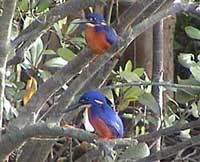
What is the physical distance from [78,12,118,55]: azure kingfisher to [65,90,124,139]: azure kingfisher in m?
0.17

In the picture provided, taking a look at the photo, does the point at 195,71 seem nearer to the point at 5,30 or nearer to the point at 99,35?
the point at 99,35

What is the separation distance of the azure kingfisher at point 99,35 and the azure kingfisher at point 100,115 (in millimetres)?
175

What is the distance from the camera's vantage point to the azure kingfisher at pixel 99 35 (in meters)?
1.54

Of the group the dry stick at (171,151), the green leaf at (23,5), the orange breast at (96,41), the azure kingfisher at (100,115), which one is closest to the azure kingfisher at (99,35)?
the orange breast at (96,41)

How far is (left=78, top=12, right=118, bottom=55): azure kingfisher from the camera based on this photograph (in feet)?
5.06

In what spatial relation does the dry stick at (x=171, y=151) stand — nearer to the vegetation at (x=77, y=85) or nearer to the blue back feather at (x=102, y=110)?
the vegetation at (x=77, y=85)

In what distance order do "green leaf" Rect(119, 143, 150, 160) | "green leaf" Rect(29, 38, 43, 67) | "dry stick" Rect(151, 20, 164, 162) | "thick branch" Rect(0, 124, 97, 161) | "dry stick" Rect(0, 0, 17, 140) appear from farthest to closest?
1. "dry stick" Rect(151, 20, 164, 162)
2. "green leaf" Rect(29, 38, 43, 67)
3. "green leaf" Rect(119, 143, 150, 160)
4. "dry stick" Rect(0, 0, 17, 140)
5. "thick branch" Rect(0, 124, 97, 161)

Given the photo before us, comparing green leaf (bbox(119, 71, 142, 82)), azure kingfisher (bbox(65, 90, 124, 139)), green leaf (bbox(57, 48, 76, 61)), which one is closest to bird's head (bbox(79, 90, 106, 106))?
azure kingfisher (bbox(65, 90, 124, 139))

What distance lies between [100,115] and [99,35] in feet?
0.79

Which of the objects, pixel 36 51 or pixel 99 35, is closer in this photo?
pixel 99 35

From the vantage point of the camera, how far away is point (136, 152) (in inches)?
69.0

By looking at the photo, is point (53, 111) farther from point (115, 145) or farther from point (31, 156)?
point (115, 145)

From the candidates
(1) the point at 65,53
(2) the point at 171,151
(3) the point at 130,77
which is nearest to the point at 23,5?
(1) the point at 65,53

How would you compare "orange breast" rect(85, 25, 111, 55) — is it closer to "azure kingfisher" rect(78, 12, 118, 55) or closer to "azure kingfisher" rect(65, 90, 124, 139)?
"azure kingfisher" rect(78, 12, 118, 55)
